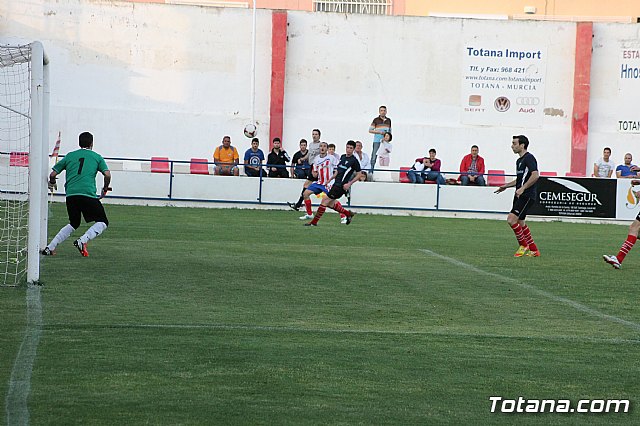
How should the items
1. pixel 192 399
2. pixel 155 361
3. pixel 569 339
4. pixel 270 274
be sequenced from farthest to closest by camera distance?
pixel 270 274 → pixel 569 339 → pixel 155 361 → pixel 192 399

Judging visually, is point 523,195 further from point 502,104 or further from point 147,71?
point 147,71

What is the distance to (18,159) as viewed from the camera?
82.1 feet

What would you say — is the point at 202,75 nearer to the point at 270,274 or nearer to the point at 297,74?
the point at 297,74

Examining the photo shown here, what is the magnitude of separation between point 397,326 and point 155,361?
279cm

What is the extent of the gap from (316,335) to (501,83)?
3036 centimetres

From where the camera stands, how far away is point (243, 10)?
37156 mm

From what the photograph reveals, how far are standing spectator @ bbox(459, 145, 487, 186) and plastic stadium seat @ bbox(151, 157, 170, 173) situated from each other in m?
8.49

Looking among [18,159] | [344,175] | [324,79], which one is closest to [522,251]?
[344,175]

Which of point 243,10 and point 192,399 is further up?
point 243,10

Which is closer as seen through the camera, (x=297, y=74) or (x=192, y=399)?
(x=192, y=399)

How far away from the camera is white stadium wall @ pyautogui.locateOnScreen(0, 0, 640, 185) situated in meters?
36.5

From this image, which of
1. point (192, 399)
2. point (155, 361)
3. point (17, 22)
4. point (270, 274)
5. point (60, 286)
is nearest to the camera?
point (192, 399)

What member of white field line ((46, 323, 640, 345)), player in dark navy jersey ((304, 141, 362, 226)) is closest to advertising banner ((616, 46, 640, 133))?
player in dark navy jersey ((304, 141, 362, 226))

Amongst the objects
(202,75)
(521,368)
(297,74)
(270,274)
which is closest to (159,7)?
(202,75)
